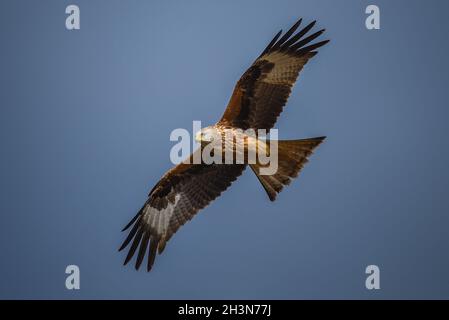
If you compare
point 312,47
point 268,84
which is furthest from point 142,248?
point 312,47

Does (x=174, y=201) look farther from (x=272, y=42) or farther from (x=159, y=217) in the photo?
(x=272, y=42)

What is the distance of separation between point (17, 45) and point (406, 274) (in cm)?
3115

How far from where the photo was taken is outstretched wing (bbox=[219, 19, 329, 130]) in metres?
6.60

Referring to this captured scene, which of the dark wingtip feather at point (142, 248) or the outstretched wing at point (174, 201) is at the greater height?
the outstretched wing at point (174, 201)

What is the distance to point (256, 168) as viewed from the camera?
21.7ft

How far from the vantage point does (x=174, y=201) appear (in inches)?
290

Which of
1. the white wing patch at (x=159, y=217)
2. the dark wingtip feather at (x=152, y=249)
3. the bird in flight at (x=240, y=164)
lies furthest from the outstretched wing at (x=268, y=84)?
the dark wingtip feather at (x=152, y=249)

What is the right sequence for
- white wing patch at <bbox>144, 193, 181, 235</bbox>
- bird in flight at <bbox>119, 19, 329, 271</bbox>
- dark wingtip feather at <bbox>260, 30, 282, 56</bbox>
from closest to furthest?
bird in flight at <bbox>119, 19, 329, 271</bbox>
dark wingtip feather at <bbox>260, 30, 282, 56</bbox>
white wing patch at <bbox>144, 193, 181, 235</bbox>

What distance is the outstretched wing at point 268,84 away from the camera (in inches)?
260

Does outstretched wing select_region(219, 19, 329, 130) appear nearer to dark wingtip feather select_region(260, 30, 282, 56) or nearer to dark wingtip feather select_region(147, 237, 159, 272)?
dark wingtip feather select_region(260, 30, 282, 56)

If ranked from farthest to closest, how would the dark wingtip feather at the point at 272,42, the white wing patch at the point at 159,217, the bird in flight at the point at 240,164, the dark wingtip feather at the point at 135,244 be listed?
the white wing patch at the point at 159,217 < the dark wingtip feather at the point at 135,244 < the dark wingtip feather at the point at 272,42 < the bird in flight at the point at 240,164

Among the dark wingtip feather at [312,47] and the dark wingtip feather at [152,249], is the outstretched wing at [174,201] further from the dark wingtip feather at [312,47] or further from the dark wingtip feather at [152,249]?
the dark wingtip feather at [312,47]

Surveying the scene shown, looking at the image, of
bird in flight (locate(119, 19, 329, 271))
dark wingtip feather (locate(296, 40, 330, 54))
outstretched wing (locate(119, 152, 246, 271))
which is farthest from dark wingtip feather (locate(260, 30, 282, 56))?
outstretched wing (locate(119, 152, 246, 271))
